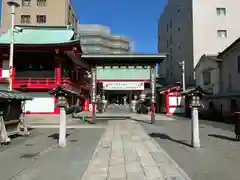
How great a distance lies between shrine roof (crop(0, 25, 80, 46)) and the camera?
1105 inches

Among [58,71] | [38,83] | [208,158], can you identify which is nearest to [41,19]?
[58,71]

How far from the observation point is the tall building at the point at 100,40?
10438cm

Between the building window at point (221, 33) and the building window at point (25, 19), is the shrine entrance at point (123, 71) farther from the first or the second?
the building window at point (25, 19)

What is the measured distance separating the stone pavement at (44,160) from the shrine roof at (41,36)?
18.6m

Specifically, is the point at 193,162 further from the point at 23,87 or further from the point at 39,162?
the point at 23,87

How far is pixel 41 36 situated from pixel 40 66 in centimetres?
477

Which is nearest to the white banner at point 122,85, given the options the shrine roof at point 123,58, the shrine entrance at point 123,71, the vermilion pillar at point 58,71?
the shrine entrance at point 123,71

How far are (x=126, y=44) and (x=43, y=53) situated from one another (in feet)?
319

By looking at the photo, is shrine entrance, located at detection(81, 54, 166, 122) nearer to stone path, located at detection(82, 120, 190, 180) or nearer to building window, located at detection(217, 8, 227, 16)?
stone path, located at detection(82, 120, 190, 180)

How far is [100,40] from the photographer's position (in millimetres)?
107250

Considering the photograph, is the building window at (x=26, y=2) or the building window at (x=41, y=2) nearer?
the building window at (x=41, y=2)

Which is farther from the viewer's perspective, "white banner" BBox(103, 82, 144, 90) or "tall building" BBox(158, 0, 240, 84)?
"tall building" BBox(158, 0, 240, 84)

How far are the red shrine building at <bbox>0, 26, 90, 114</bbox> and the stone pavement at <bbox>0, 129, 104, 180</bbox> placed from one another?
15.6m

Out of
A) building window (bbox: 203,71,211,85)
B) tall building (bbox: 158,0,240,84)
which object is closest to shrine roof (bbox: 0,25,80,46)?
building window (bbox: 203,71,211,85)
